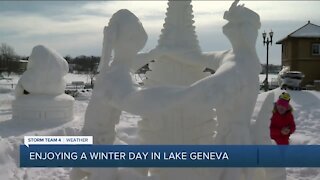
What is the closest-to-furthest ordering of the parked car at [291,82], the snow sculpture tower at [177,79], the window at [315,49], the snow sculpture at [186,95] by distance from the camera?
1. the snow sculpture at [186,95]
2. the snow sculpture tower at [177,79]
3. the parked car at [291,82]
4. the window at [315,49]

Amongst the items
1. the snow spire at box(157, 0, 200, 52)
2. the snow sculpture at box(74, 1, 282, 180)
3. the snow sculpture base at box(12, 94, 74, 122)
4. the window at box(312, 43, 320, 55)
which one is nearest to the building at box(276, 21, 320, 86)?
the window at box(312, 43, 320, 55)

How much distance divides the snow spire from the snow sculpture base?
6.60 m

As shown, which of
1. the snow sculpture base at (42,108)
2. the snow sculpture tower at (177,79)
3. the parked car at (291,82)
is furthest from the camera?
the parked car at (291,82)

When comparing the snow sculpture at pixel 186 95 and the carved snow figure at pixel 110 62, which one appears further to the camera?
the carved snow figure at pixel 110 62

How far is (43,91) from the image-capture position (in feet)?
35.3

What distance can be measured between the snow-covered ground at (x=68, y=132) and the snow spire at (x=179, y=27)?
6.70 feet

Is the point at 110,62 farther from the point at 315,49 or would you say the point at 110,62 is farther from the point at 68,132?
Answer: the point at 315,49

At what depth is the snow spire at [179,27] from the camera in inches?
185

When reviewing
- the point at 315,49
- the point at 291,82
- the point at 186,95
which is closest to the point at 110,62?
the point at 186,95

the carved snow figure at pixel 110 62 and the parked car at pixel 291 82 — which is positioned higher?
the carved snow figure at pixel 110 62

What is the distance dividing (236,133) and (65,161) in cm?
178

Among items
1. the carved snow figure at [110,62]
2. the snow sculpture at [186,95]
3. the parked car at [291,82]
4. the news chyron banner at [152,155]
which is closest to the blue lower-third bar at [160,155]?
the news chyron banner at [152,155]

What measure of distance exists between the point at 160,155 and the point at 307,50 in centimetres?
2855

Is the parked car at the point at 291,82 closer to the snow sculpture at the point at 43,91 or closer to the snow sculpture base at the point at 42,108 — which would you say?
the snow sculpture at the point at 43,91
